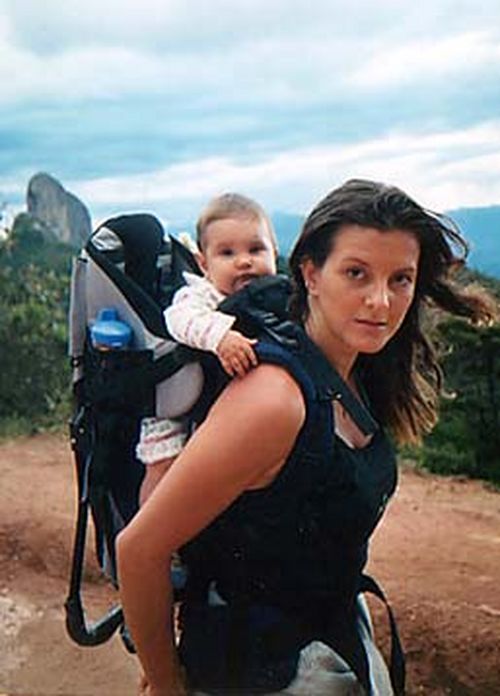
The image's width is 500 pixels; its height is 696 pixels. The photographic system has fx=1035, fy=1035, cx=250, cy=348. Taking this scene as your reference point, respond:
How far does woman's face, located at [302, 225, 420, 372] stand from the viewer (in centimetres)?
147

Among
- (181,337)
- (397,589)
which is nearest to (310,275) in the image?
(181,337)

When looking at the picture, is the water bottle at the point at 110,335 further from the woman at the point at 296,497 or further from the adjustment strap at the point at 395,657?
the adjustment strap at the point at 395,657

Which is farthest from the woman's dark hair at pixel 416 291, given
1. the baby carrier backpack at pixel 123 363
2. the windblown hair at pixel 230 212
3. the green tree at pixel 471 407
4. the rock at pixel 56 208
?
the rock at pixel 56 208

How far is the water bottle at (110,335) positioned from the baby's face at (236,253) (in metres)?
0.28

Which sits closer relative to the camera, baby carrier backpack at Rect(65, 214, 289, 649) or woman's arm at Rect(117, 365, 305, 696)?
woman's arm at Rect(117, 365, 305, 696)

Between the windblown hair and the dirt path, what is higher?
the windblown hair

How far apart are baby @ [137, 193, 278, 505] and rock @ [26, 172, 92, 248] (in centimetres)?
2781

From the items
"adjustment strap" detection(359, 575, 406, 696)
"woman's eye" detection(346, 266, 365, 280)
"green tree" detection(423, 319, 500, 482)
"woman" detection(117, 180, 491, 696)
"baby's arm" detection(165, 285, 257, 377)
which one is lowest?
"green tree" detection(423, 319, 500, 482)

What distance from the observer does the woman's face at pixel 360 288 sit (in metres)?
1.47

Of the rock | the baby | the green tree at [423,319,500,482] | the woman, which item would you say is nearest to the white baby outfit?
the baby

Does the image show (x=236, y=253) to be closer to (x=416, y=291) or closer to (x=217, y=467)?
(x=416, y=291)

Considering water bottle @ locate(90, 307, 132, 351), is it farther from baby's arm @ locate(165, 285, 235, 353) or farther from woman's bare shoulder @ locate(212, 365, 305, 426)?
woman's bare shoulder @ locate(212, 365, 305, 426)

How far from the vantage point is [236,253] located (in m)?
1.90

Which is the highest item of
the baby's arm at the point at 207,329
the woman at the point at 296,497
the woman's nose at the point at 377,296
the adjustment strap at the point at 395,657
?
the woman's nose at the point at 377,296
